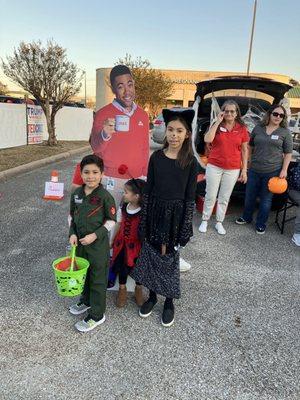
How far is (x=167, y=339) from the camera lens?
2.73 meters

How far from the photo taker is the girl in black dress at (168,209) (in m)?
2.75

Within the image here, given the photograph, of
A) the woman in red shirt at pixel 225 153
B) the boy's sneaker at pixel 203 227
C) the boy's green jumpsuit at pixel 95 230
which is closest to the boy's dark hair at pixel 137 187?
the boy's green jumpsuit at pixel 95 230

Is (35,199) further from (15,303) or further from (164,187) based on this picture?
(164,187)

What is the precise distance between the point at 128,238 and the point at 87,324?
0.77 m

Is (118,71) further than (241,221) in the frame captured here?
No

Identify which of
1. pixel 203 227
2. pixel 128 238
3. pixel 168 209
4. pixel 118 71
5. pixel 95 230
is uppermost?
pixel 118 71

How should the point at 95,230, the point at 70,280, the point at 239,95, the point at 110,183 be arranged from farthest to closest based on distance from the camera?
the point at 239,95 → the point at 110,183 → the point at 95,230 → the point at 70,280

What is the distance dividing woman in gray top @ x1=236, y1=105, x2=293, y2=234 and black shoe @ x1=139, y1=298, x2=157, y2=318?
106 inches

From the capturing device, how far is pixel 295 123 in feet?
63.8

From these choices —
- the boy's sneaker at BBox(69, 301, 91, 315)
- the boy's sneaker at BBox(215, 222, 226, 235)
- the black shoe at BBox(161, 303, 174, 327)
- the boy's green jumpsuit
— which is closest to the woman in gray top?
the boy's sneaker at BBox(215, 222, 226, 235)

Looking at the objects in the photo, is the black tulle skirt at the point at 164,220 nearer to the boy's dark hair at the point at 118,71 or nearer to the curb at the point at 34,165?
the boy's dark hair at the point at 118,71

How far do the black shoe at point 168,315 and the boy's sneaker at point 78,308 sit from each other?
637 millimetres

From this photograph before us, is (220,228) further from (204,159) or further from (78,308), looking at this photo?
(78,308)

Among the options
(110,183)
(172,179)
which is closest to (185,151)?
(172,179)
